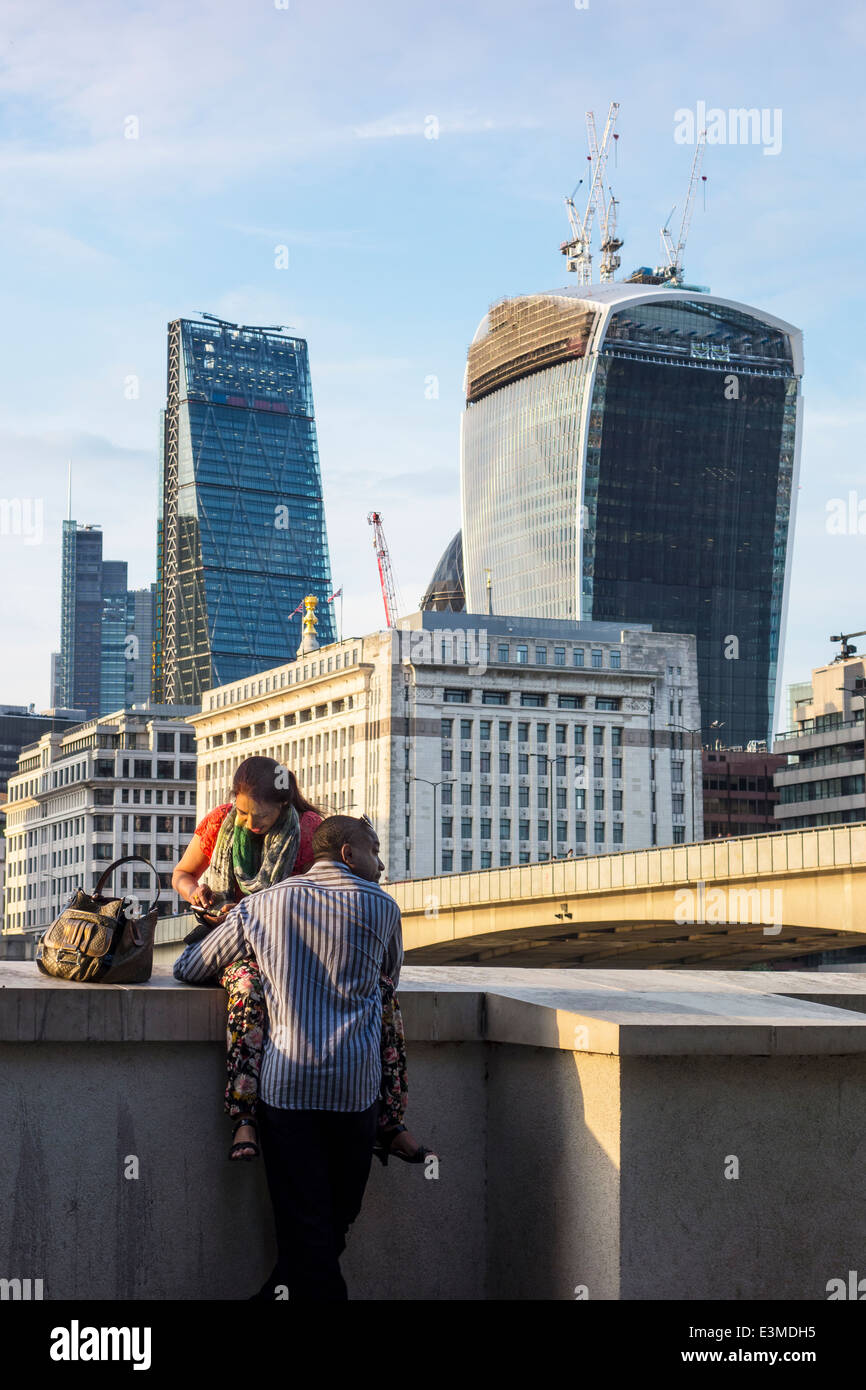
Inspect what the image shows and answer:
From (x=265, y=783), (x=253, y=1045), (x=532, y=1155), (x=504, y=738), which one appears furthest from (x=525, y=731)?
(x=253, y=1045)

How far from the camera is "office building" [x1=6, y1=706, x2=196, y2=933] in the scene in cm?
17412

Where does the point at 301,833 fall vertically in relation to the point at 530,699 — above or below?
below

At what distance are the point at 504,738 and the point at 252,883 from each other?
141635mm

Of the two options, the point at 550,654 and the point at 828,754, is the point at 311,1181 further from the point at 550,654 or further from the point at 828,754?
the point at 550,654

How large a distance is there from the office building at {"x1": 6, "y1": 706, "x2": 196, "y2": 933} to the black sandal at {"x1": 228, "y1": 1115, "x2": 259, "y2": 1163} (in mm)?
159790

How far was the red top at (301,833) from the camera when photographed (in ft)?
25.5

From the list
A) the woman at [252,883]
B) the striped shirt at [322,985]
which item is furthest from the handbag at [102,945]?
the striped shirt at [322,985]

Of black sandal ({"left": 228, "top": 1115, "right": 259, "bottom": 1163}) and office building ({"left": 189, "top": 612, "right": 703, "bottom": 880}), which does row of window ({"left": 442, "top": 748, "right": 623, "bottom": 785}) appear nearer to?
office building ({"left": 189, "top": 612, "right": 703, "bottom": 880})

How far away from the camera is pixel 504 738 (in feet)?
490

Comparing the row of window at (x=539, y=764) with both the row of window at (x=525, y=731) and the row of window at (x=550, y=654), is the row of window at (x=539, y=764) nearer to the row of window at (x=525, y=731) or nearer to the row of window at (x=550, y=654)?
the row of window at (x=525, y=731)

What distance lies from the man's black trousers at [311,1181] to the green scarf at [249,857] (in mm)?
1182

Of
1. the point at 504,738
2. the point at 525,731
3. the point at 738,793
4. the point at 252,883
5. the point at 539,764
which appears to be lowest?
the point at 252,883

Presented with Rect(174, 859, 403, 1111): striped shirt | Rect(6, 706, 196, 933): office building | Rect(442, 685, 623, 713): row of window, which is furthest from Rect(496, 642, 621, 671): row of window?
Rect(174, 859, 403, 1111): striped shirt
